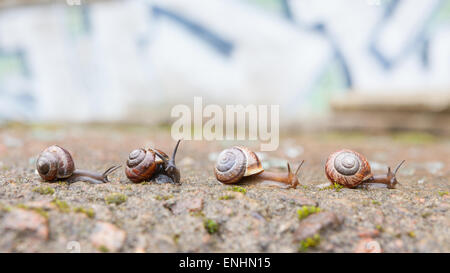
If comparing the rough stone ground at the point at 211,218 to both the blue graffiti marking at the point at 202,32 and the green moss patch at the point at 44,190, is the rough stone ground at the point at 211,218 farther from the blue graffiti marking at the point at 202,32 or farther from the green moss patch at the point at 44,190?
the blue graffiti marking at the point at 202,32

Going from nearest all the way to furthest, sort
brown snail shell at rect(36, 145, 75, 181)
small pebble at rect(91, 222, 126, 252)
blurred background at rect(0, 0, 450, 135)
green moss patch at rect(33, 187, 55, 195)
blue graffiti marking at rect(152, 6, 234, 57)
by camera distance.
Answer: small pebble at rect(91, 222, 126, 252), green moss patch at rect(33, 187, 55, 195), brown snail shell at rect(36, 145, 75, 181), blurred background at rect(0, 0, 450, 135), blue graffiti marking at rect(152, 6, 234, 57)

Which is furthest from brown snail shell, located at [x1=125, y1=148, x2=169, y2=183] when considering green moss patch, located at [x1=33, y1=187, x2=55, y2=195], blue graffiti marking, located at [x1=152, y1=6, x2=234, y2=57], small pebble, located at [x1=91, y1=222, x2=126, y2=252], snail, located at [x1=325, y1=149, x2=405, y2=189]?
blue graffiti marking, located at [x1=152, y1=6, x2=234, y2=57]

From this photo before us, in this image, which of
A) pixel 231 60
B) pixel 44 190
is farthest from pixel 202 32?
pixel 44 190

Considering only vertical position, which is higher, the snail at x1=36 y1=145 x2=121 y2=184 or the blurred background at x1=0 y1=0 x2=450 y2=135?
the blurred background at x1=0 y1=0 x2=450 y2=135

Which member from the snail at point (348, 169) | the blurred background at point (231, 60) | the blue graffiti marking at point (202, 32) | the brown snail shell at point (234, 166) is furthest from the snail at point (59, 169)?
the blue graffiti marking at point (202, 32)

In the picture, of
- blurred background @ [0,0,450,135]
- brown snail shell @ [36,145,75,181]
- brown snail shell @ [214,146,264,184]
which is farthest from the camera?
blurred background @ [0,0,450,135]

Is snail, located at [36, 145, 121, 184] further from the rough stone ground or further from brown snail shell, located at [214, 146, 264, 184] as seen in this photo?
brown snail shell, located at [214, 146, 264, 184]

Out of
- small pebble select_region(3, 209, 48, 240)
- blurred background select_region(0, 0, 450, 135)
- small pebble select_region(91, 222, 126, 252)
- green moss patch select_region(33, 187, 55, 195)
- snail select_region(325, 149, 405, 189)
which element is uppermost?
blurred background select_region(0, 0, 450, 135)
